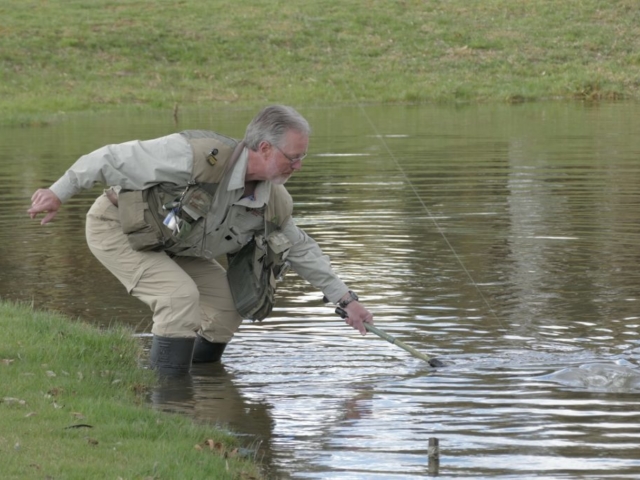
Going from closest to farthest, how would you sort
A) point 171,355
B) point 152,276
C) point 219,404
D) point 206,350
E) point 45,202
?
point 45,202 < point 219,404 < point 152,276 < point 171,355 < point 206,350

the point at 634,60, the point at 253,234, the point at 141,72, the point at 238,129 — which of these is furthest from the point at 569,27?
the point at 253,234

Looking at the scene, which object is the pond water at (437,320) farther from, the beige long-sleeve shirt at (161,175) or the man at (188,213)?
the beige long-sleeve shirt at (161,175)

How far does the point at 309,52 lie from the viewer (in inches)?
1435

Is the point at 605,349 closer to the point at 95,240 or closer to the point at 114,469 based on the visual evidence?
the point at 95,240

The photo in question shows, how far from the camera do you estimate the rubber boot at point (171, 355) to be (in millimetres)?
6875

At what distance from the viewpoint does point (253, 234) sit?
685 centimetres

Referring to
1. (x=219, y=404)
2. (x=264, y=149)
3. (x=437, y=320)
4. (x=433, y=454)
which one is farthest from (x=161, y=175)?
(x=437, y=320)

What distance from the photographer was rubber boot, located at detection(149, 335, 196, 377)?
22.6 feet

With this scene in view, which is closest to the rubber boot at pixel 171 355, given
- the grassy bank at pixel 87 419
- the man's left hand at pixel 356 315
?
the grassy bank at pixel 87 419

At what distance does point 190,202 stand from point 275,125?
574 mm

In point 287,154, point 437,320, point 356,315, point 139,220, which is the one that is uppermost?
point 287,154

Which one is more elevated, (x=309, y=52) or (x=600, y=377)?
(x=309, y=52)

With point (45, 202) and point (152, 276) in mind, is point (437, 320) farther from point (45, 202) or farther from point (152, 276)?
point (45, 202)

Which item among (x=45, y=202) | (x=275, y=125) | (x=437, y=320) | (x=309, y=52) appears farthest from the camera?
(x=309, y=52)
